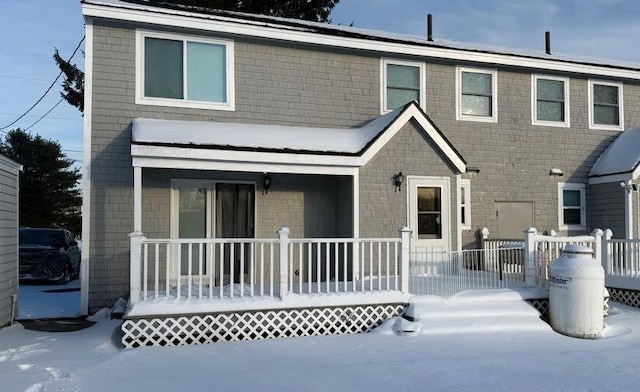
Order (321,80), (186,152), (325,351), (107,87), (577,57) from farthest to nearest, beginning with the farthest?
1. (577,57)
2. (321,80)
3. (107,87)
4. (186,152)
5. (325,351)

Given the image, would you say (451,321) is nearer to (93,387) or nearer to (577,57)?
(93,387)

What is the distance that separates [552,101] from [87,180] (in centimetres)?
1108

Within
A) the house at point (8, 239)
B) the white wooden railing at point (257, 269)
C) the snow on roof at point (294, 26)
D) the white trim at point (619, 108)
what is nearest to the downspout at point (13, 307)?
the house at point (8, 239)

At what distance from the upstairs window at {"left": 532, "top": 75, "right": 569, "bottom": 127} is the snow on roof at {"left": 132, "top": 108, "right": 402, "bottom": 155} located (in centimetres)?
463

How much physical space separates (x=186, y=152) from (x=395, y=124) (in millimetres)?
4176

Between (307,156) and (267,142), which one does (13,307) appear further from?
(307,156)

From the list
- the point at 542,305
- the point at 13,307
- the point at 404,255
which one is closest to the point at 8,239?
the point at 13,307

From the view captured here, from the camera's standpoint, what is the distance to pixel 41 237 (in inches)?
608

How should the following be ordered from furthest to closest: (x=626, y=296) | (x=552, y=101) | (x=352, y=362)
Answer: (x=552, y=101) < (x=626, y=296) < (x=352, y=362)

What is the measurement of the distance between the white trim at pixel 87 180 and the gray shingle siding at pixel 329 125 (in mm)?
89

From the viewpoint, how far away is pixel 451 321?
8.42m

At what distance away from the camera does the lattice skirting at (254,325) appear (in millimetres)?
7559

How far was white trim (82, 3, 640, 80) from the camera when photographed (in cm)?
1030

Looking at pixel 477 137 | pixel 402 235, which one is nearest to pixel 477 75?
pixel 477 137
